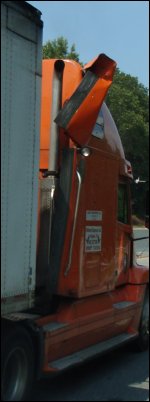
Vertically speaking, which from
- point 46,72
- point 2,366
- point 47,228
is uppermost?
point 46,72

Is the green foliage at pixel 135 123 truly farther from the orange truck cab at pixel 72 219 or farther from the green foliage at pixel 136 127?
the orange truck cab at pixel 72 219

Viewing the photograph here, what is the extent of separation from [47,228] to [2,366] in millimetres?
1490

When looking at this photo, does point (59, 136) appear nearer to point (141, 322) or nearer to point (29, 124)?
point (29, 124)

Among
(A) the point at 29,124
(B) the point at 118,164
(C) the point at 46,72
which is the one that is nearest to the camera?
(A) the point at 29,124

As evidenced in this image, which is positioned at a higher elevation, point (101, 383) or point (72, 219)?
point (72, 219)

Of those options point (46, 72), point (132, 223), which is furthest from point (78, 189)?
point (132, 223)

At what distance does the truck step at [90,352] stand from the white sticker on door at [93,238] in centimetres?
100

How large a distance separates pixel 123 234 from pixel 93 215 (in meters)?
1.14

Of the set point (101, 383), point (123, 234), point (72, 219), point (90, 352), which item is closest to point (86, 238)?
point (72, 219)

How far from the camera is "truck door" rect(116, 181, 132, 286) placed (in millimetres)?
6754

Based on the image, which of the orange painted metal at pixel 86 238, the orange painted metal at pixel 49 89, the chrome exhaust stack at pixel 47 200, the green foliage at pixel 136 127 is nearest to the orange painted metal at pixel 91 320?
the orange painted metal at pixel 86 238

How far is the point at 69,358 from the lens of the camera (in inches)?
214

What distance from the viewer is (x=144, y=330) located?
7.60m

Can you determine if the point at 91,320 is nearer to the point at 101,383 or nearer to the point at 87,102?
the point at 101,383
